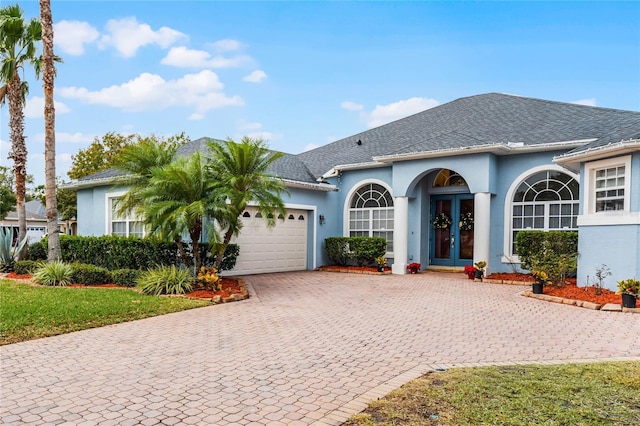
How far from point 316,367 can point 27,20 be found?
55.0ft

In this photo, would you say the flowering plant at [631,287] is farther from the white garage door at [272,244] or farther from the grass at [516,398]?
the white garage door at [272,244]

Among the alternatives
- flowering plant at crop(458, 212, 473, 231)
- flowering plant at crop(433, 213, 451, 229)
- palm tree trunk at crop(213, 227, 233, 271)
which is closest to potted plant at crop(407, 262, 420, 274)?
flowering plant at crop(433, 213, 451, 229)

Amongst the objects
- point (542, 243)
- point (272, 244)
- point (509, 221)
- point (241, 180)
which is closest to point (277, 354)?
point (241, 180)

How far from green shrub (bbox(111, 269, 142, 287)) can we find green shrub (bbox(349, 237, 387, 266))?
774cm

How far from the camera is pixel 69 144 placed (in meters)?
32.7

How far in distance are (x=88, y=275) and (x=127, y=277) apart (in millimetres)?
1079

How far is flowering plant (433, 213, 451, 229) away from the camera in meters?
16.7

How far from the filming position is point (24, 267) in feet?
45.8

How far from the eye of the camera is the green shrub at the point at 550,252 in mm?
11555

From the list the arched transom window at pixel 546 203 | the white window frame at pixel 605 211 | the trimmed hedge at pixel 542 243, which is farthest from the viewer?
the arched transom window at pixel 546 203

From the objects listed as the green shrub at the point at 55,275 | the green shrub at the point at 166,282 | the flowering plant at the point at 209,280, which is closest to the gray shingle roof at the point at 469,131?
the green shrub at the point at 55,275

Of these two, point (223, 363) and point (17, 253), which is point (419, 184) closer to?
point (223, 363)

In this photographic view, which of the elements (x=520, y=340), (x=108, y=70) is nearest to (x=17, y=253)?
(x=108, y=70)

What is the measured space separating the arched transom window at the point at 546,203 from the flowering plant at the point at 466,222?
1854 millimetres
